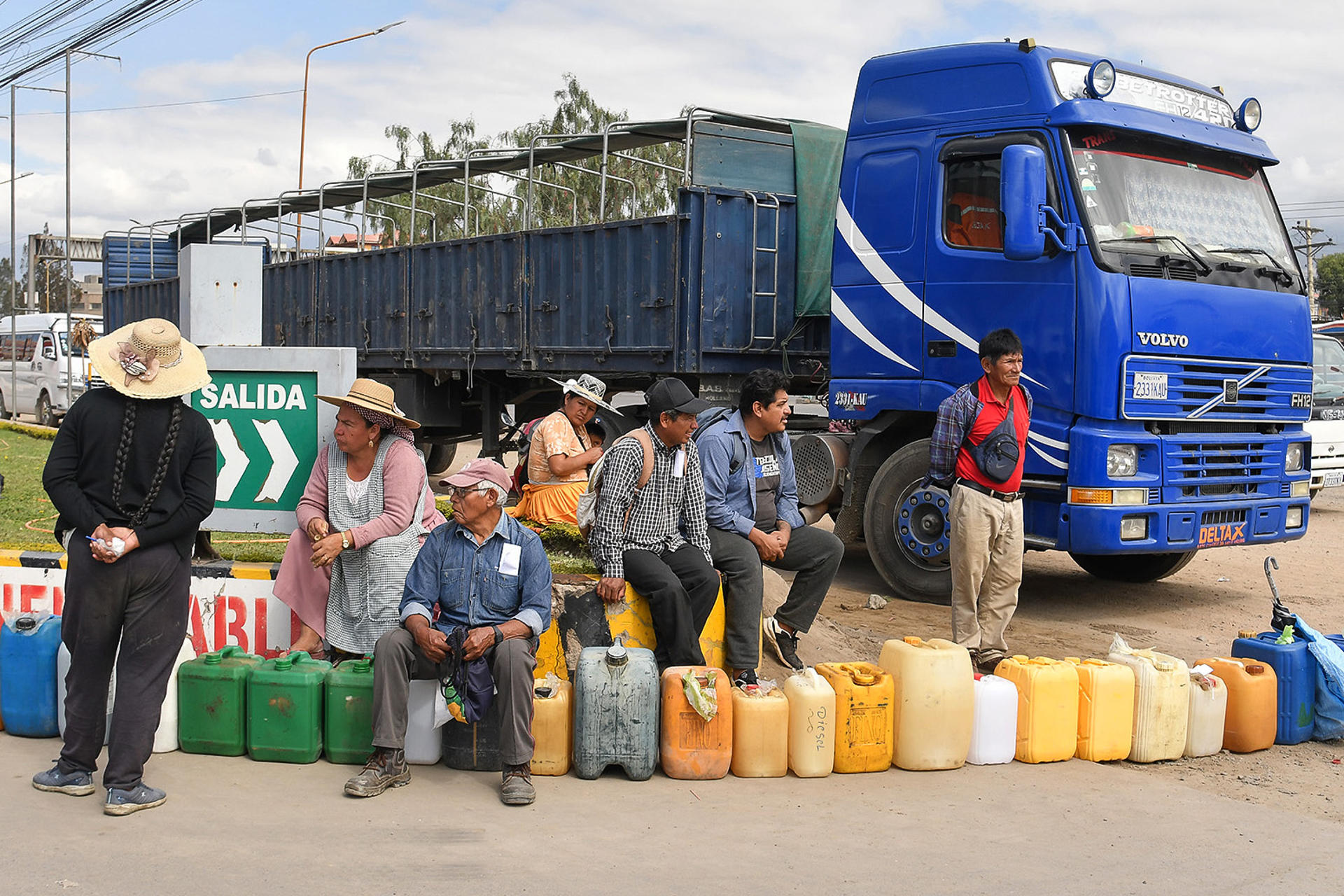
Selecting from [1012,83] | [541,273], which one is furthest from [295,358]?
[541,273]

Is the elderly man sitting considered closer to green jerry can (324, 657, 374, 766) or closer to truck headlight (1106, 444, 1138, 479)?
green jerry can (324, 657, 374, 766)

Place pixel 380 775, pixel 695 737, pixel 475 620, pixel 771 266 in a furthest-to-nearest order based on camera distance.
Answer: pixel 771 266 < pixel 695 737 < pixel 475 620 < pixel 380 775

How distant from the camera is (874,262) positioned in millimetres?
8320

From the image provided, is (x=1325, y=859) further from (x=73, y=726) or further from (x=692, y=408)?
(x=73, y=726)

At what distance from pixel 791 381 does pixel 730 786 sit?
5.29 meters

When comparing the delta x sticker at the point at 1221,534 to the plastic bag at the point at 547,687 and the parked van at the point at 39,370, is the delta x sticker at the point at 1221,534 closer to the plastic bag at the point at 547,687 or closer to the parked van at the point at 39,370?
the plastic bag at the point at 547,687

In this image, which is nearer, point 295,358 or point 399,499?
point 399,499

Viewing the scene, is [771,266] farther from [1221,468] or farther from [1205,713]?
[1205,713]

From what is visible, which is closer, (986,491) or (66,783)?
(66,783)

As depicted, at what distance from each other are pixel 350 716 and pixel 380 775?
1.40 ft

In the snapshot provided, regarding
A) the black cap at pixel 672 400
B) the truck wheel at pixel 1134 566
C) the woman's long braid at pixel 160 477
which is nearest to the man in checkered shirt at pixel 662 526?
the black cap at pixel 672 400

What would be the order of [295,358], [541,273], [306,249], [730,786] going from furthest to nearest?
[306,249] → [541,273] → [295,358] → [730,786]

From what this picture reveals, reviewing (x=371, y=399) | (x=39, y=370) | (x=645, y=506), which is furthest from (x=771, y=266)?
(x=39, y=370)

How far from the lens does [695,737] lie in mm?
4953
